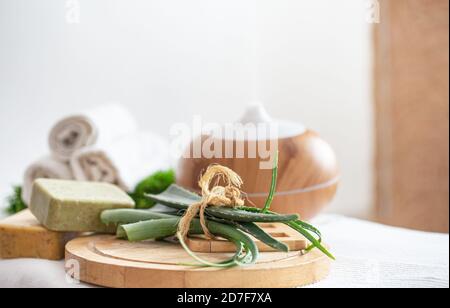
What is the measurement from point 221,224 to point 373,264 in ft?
0.75

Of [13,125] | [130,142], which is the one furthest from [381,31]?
[13,125]

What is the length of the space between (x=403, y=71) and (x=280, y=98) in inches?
18.2

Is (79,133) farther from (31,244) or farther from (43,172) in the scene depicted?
(31,244)

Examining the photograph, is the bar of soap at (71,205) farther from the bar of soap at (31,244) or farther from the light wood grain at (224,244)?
the light wood grain at (224,244)

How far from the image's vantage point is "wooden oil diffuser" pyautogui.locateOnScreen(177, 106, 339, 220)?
1.07 meters

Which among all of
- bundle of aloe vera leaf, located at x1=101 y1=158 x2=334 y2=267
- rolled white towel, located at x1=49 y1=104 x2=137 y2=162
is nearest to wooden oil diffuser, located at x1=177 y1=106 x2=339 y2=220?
bundle of aloe vera leaf, located at x1=101 y1=158 x2=334 y2=267

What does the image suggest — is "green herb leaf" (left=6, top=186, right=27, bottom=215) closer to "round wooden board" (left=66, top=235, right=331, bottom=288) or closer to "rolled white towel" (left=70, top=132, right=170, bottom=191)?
"rolled white towel" (left=70, top=132, right=170, bottom=191)

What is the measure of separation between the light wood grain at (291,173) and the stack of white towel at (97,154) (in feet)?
1.30

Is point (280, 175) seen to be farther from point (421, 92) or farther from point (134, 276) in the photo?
point (421, 92)

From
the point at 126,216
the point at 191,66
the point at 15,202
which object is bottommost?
the point at 15,202

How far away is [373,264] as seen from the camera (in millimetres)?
947

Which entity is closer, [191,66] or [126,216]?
[126,216]

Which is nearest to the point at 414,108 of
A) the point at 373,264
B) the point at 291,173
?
the point at 291,173
